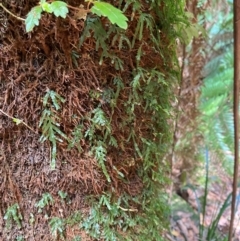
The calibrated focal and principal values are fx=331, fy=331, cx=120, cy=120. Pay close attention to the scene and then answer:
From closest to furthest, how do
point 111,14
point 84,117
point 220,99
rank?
1. point 111,14
2. point 84,117
3. point 220,99

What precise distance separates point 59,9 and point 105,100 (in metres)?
0.25

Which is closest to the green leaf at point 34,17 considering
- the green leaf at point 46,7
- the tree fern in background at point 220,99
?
the green leaf at point 46,7

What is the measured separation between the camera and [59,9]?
2.02ft

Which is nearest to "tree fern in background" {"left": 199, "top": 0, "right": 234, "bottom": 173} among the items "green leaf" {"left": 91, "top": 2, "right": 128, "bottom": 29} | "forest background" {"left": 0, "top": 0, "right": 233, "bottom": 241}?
"forest background" {"left": 0, "top": 0, "right": 233, "bottom": 241}

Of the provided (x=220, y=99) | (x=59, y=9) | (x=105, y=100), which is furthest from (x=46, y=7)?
(x=220, y=99)

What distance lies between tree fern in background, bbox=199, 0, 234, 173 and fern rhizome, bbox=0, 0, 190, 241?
802mm

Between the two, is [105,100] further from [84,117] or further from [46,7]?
[46,7]

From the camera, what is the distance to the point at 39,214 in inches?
32.3

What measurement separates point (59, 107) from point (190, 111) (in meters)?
1.21

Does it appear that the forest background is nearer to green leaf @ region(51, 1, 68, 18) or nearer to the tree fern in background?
green leaf @ region(51, 1, 68, 18)

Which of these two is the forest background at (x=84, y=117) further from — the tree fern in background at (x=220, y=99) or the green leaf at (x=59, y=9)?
the tree fern in background at (x=220, y=99)

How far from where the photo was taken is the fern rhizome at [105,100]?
0.74m

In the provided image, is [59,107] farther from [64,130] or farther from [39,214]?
[39,214]

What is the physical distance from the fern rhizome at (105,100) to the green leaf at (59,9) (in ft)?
0.27
